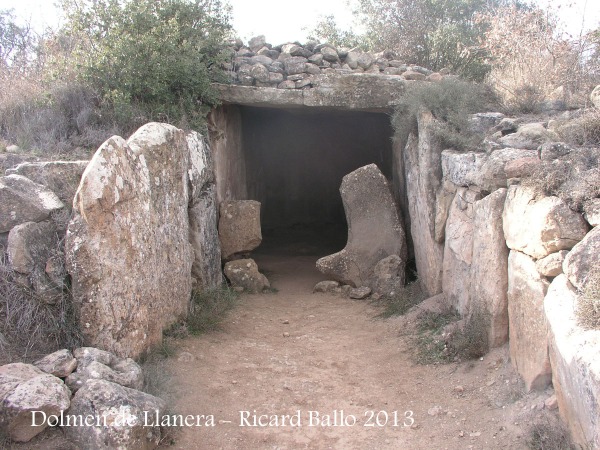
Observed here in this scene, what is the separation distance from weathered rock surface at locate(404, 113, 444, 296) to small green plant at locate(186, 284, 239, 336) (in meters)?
2.11

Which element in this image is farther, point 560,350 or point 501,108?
point 501,108

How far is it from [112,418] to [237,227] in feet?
13.9

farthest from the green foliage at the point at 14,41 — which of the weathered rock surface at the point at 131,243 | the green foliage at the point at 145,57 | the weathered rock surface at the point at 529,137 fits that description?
the weathered rock surface at the point at 529,137

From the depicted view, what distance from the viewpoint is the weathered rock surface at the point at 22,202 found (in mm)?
4672

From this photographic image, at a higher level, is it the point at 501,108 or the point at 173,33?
the point at 173,33

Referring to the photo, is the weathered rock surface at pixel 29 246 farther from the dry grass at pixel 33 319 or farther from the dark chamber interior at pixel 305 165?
the dark chamber interior at pixel 305 165

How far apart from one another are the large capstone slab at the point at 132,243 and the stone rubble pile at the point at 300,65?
6.64 feet

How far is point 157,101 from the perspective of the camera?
22.7ft

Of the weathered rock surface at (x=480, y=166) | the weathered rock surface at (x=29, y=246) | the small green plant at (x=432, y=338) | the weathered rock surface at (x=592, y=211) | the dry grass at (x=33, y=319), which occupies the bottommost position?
the small green plant at (x=432, y=338)

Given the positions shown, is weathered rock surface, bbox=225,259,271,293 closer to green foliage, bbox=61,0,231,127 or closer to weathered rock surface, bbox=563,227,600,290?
green foliage, bbox=61,0,231,127

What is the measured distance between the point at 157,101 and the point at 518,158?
403 centimetres

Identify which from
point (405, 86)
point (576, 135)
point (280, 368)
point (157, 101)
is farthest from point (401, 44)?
point (280, 368)

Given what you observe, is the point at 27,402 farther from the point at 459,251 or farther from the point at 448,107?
the point at 448,107

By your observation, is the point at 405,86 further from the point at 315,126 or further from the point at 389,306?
the point at 315,126
